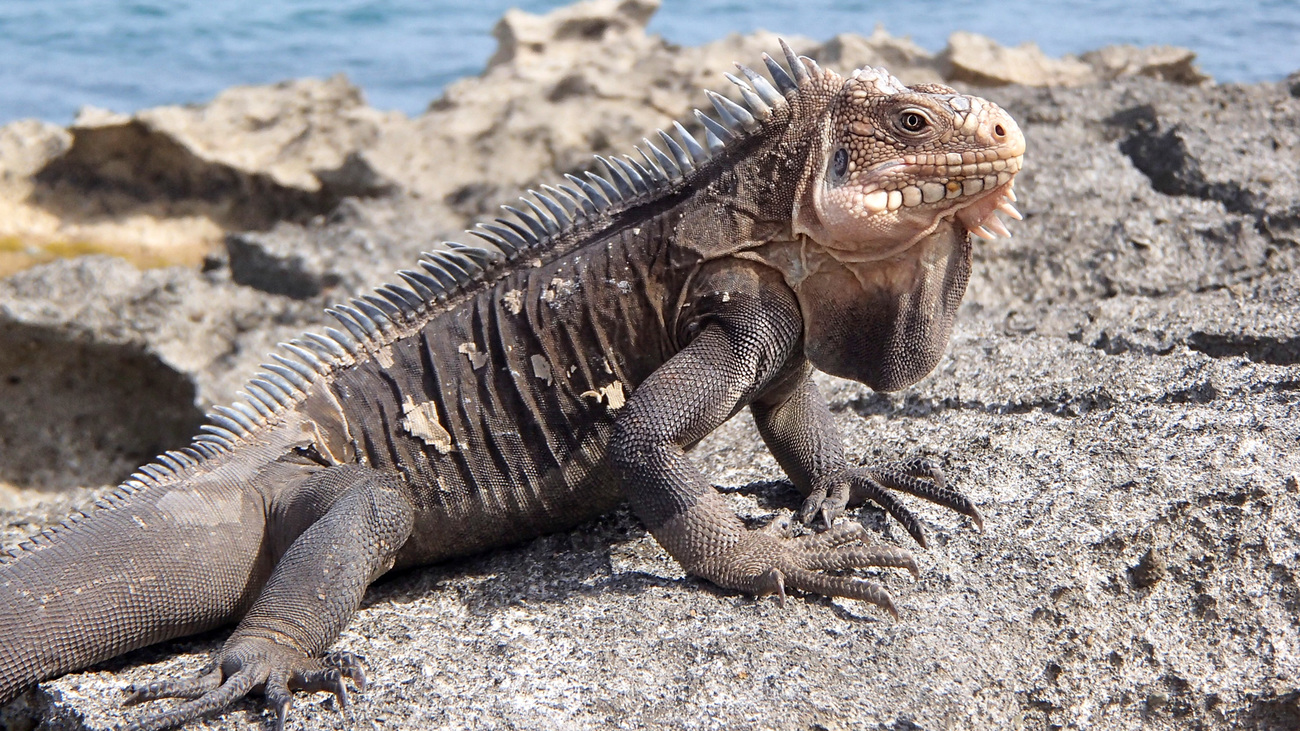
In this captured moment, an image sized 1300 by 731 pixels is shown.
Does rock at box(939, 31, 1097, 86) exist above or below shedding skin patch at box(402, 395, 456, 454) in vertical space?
above

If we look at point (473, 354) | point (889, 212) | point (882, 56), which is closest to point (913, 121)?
point (889, 212)

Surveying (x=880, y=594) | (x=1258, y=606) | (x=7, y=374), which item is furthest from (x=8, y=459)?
(x=1258, y=606)

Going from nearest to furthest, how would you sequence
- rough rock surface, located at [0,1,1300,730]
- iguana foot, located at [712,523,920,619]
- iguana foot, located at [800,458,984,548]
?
rough rock surface, located at [0,1,1300,730] < iguana foot, located at [712,523,920,619] < iguana foot, located at [800,458,984,548]

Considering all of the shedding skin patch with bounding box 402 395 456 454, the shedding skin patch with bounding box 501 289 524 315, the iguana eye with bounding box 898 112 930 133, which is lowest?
the shedding skin patch with bounding box 402 395 456 454

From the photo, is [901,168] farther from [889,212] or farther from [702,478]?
[702,478]

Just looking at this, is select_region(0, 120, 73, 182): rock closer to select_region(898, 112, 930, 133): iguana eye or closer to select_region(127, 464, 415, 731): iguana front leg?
select_region(127, 464, 415, 731): iguana front leg

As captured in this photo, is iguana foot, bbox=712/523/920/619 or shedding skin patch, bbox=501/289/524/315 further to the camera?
shedding skin patch, bbox=501/289/524/315

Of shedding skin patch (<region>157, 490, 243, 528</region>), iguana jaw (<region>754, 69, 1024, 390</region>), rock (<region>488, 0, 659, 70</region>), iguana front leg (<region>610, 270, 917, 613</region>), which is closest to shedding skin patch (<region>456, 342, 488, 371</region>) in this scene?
iguana front leg (<region>610, 270, 917, 613</region>)

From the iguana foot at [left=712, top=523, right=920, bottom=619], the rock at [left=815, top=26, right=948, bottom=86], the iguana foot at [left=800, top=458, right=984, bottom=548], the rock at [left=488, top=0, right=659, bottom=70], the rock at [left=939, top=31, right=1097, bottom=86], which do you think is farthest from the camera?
the rock at [left=488, top=0, right=659, bottom=70]

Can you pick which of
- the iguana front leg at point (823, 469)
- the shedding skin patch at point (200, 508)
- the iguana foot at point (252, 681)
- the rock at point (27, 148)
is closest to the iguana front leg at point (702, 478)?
the iguana front leg at point (823, 469)
